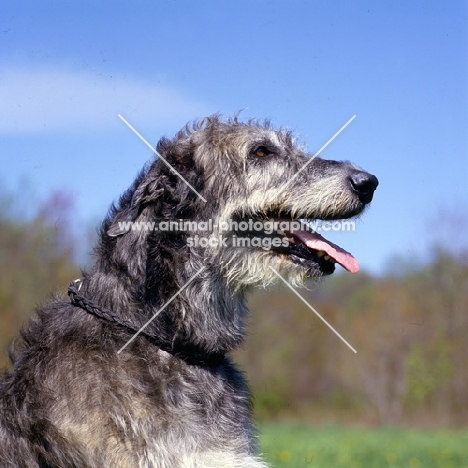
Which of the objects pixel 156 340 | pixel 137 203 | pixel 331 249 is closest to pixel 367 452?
pixel 331 249

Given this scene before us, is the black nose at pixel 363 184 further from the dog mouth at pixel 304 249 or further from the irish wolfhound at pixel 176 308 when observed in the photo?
the dog mouth at pixel 304 249

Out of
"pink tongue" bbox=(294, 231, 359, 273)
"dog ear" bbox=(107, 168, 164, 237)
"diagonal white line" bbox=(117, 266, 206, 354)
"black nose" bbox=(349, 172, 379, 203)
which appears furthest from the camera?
"black nose" bbox=(349, 172, 379, 203)

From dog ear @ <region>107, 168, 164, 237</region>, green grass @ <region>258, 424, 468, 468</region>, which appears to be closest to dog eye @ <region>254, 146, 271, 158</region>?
dog ear @ <region>107, 168, 164, 237</region>

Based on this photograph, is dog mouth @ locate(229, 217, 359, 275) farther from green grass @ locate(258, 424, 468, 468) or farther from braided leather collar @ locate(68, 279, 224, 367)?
green grass @ locate(258, 424, 468, 468)

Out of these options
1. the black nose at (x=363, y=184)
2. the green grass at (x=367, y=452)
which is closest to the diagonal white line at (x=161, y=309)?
the black nose at (x=363, y=184)

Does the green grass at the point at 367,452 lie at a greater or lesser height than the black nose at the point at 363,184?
lesser

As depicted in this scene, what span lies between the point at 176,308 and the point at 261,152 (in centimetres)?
136

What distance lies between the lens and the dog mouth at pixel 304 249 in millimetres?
4691

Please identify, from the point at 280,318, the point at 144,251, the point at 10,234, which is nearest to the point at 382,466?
the point at 144,251

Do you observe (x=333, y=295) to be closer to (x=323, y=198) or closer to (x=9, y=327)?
(x=9, y=327)

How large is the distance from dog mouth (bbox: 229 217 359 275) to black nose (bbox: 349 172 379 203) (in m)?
0.43

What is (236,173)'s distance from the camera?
4816mm

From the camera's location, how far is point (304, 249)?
4727mm

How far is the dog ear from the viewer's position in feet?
14.3
